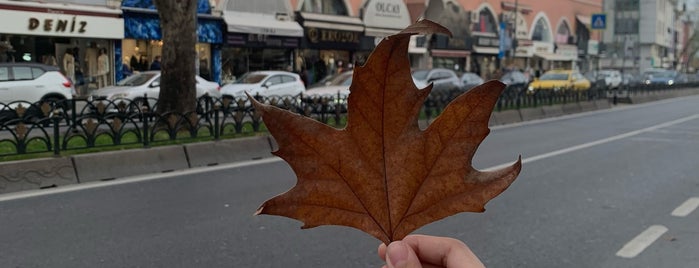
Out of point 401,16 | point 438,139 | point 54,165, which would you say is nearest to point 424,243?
point 438,139

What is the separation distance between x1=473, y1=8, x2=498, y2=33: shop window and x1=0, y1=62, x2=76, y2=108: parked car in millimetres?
32811

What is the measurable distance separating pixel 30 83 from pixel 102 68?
7802 millimetres

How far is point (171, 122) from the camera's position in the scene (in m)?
10.9

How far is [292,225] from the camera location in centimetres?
666

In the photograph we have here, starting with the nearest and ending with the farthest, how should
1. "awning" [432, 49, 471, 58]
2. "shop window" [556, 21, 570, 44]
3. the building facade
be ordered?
"awning" [432, 49, 471, 58] < "shop window" [556, 21, 570, 44] < the building facade

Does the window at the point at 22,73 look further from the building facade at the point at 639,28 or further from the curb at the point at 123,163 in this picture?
the building facade at the point at 639,28

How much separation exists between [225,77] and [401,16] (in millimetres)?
11935

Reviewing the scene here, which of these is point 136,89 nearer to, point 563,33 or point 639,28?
point 563,33

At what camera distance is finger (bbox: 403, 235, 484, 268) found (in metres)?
1.40

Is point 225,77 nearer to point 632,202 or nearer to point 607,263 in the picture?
point 632,202

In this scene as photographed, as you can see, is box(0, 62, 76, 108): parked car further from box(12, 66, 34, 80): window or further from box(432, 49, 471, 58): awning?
box(432, 49, 471, 58): awning

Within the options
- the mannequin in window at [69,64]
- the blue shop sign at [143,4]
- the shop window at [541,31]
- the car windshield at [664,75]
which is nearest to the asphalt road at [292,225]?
the mannequin in window at [69,64]

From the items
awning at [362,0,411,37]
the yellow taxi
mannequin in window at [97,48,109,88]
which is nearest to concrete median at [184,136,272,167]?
mannequin in window at [97,48,109,88]

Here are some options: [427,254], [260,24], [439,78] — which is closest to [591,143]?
[439,78]
